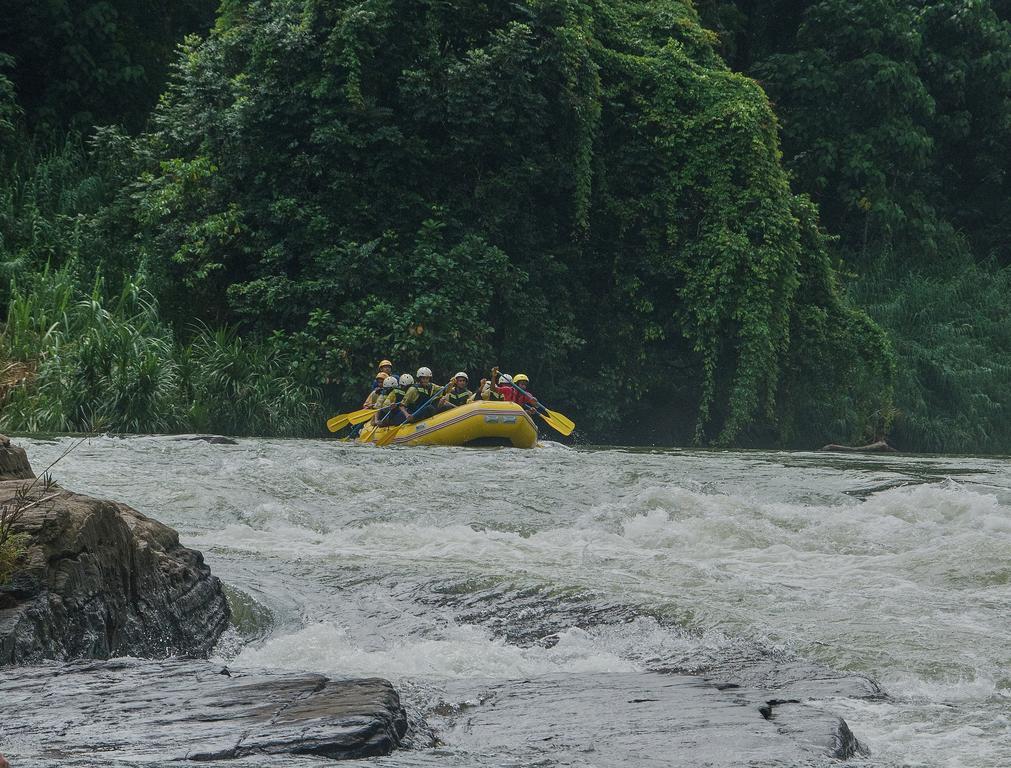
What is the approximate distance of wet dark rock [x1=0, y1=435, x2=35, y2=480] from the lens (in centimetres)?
531

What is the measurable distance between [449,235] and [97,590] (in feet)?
44.7

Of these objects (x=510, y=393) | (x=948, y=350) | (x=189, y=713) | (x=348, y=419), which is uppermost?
(x=948, y=350)

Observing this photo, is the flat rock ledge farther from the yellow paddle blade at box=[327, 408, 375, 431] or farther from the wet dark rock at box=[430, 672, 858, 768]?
the yellow paddle blade at box=[327, 408, 375, 431]

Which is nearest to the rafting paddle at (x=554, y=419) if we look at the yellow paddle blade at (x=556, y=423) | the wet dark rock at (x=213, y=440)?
the yellow paddle blade at (x=556, y=423)

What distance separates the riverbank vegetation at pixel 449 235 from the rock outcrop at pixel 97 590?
32.2ft

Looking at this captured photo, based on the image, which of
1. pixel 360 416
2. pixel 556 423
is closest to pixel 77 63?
pixel 360 416

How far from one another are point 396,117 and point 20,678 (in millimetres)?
14791

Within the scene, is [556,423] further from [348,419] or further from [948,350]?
[948,350]

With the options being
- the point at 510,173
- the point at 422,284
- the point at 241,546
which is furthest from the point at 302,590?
the point at 510,173

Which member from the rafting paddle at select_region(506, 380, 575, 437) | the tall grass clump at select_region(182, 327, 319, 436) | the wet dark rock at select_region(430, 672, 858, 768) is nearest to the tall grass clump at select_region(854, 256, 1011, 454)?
the rafting paddle at select_region(506, 380, 575, 437)

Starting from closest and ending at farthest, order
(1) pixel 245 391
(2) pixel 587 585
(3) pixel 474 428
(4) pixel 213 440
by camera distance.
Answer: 1. (2) pixel 587 585
2. (4) pixel 213 440
3. (3) pixel 474 428
4. (1) pixel 245 391

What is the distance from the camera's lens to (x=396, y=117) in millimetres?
17797

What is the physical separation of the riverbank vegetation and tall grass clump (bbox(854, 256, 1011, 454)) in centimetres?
8

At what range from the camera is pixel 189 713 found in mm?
3354
